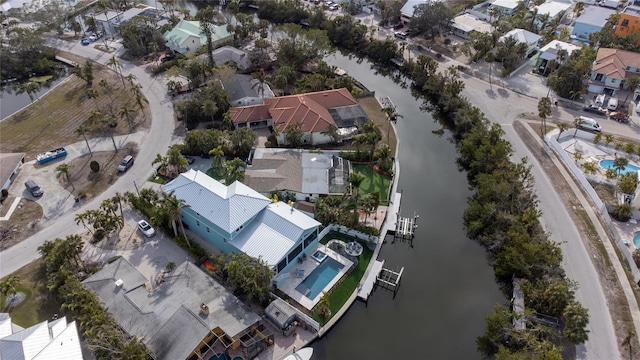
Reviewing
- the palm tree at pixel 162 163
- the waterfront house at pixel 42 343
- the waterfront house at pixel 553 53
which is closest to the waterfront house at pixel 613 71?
the waterfront house at pixel 553 53

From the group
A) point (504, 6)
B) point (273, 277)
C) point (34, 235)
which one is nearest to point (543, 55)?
point (504, 6)

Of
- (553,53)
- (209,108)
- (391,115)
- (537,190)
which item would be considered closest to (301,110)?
(209,108)

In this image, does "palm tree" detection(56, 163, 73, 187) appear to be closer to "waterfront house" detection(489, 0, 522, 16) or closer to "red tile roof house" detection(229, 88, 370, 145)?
"red tile roof house" detection(229, 88, 370, 145)

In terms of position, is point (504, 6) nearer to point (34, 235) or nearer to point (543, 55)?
point (543, 55)

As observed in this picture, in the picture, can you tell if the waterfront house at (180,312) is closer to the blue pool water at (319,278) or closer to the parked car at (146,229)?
the blue pool water at (319,278)

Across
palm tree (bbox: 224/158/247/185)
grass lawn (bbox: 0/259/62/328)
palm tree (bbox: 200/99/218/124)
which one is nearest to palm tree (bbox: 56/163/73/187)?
grass lawn (bbox: 0/259/62/328)

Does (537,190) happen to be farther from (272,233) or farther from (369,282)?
(272,233)
